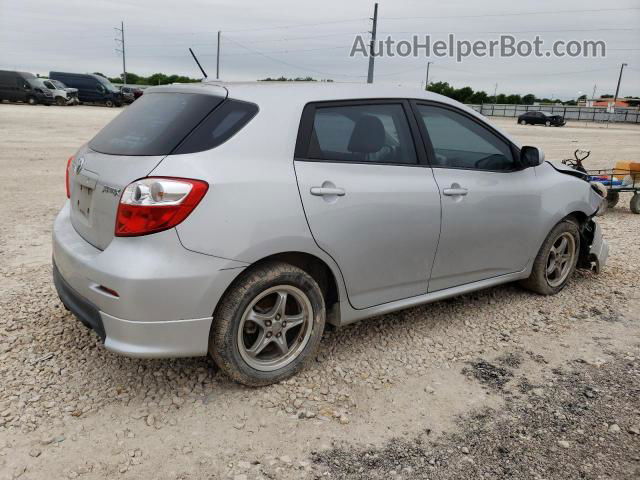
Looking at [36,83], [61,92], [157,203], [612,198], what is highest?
[36,83]

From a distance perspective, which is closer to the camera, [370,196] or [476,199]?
[370,196]

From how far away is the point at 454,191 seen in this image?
3.64m

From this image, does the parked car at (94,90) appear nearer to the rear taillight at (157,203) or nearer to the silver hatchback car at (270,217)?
the silver hatchback car at (270,217)

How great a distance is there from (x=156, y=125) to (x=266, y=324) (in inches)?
48.7

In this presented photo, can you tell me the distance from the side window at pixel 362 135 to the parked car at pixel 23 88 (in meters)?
33.2

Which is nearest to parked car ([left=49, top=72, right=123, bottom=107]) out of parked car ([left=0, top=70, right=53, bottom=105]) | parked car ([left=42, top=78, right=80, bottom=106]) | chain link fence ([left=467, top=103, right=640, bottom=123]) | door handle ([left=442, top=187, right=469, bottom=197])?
parked car ([left=42, top=78, right=80, bottom=106])

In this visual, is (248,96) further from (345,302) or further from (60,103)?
(60,103)

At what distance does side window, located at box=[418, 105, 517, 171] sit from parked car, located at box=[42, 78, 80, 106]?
33.3 metres

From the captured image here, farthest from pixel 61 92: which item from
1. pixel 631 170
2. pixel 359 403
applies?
pixel 359 403

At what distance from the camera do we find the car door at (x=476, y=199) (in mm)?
3668

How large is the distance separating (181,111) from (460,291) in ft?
7.50

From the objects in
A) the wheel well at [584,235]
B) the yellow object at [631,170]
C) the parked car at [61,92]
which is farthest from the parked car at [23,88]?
the wheel well at [584,235]

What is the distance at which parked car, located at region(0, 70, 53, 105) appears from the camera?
30.8m

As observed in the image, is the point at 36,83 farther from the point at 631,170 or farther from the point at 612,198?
the point at 631,170
